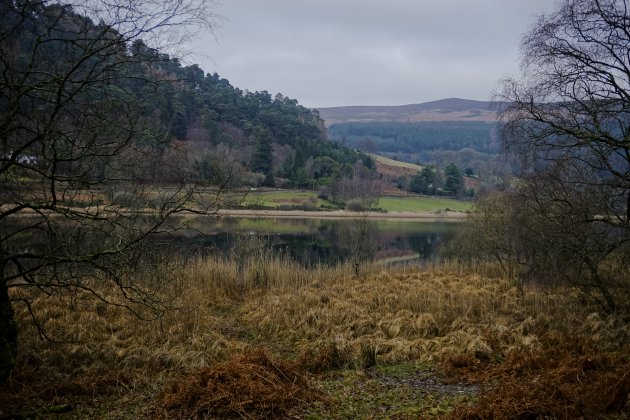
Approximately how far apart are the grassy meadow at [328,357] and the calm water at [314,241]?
319cm

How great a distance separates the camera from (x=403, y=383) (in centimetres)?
630

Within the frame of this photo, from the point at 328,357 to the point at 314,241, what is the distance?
3074 cm

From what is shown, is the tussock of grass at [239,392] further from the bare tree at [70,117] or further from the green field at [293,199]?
the green field at [293,199]

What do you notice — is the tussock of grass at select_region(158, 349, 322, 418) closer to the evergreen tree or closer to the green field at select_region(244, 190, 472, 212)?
the green field at select_region(244, 190, 472, 212)

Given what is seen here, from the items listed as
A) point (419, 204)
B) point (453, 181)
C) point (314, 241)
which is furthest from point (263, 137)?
point (314, 241)

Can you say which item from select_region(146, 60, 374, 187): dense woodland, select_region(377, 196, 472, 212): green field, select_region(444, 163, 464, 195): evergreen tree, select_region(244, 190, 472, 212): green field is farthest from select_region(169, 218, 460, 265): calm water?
select_region(444, 163, 464, 195): evergreen tree

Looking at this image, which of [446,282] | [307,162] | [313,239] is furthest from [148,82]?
[307,162]

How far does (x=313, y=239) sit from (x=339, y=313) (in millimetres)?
29102

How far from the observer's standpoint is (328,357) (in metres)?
7.05

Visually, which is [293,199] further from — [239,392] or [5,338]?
[239,392]

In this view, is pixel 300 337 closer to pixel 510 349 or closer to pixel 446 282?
pixel 510 349

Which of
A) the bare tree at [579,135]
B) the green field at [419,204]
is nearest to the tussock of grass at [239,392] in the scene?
the bare tree at [579,135]

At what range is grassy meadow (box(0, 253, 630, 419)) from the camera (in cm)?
504

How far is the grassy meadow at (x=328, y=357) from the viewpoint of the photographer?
16.5 feet
